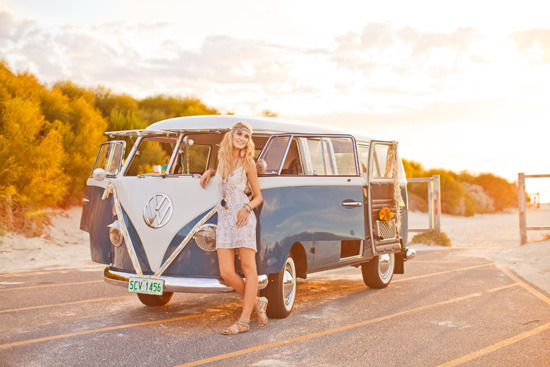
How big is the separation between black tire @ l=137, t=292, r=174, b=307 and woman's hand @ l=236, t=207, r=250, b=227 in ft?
7.30

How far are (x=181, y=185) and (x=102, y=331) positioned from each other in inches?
69.7

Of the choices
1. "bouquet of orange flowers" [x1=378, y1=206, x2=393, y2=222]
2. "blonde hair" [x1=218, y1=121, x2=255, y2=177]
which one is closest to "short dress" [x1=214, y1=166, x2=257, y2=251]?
"blonde hair" [x1=218, y1=121, x2=255, y2=177]

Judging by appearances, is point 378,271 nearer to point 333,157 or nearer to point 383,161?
point 383,161

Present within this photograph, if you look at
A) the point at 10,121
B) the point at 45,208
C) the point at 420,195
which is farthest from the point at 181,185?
the point at 420,195

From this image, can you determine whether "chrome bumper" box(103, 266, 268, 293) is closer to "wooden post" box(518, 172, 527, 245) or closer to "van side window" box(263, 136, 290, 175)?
"van side window" box(263, 136, 290, 175)

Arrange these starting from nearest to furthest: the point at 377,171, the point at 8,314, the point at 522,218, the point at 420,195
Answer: the point at 8,314 → the point at 377,171 → the point at 522,218 → the point at 420,195

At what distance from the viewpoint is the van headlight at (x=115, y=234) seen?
7.36 m

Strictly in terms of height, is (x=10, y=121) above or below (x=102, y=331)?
above

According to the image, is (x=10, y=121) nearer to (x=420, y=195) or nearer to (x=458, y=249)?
(x=458, y=249)

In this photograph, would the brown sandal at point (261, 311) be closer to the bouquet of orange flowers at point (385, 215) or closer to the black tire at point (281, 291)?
the black tire at point (281, 291)

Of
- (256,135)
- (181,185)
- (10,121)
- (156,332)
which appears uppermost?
(10,121)

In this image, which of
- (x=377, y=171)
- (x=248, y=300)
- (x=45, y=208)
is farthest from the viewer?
(x=45, y=208)

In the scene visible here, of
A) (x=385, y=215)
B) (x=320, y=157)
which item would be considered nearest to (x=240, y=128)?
(x=320, y=157)

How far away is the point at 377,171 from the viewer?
31.9 feet
